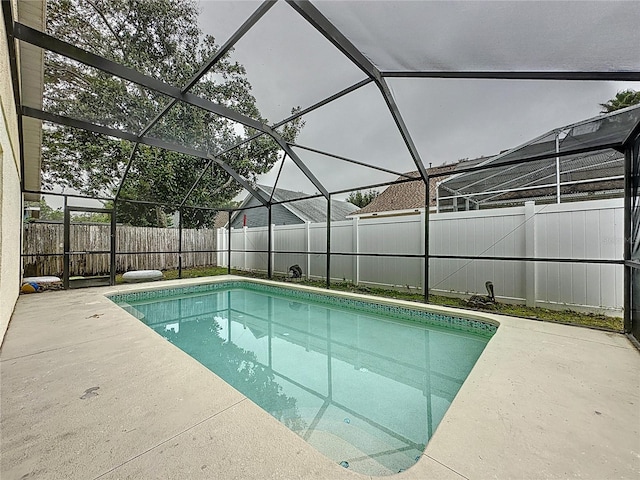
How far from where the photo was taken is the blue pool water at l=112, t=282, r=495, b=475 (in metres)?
1.98

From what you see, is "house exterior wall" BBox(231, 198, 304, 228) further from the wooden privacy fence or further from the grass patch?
the grass patch

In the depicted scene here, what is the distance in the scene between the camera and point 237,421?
5.26ft

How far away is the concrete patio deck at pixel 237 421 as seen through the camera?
1.27 meters

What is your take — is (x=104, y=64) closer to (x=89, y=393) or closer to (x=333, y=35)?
(x=333, y=35)

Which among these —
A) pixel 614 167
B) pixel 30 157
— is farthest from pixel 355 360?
pixel 30 157

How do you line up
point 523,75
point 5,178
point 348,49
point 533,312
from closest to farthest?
1. point 5,178
2. point 523,75
3. point 348,49
4. point 533,312

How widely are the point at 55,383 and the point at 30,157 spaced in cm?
640

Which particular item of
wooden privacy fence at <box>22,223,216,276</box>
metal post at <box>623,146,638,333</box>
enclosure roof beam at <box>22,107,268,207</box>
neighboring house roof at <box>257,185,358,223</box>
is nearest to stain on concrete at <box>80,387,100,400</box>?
enclosure roof beam at <box>22,107,268,207</box>

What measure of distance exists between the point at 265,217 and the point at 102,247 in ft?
20.2

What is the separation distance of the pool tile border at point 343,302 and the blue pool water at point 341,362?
2cm

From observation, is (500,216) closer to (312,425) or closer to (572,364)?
(572,364)

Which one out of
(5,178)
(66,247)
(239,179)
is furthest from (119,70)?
(66,247)

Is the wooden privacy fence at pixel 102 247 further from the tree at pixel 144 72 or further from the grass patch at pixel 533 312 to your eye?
the grass patch at pixel 533 312

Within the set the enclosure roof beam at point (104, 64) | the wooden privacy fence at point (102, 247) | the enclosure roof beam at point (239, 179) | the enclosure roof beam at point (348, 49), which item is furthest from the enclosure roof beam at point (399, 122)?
the wooden privacy fence at point (102, 247)
